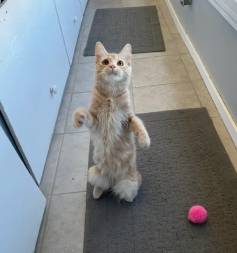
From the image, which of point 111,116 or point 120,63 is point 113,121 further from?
point 120,63

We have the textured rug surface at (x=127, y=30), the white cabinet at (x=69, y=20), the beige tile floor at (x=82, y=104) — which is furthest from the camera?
the textured rug surface at (x=127, y=30)

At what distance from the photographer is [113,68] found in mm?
1146

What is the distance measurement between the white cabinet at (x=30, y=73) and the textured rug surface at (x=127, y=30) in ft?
2.99

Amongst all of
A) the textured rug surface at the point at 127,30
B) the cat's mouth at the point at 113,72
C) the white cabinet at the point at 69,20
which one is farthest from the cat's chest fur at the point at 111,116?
the textured rug surface at the point at 127,30

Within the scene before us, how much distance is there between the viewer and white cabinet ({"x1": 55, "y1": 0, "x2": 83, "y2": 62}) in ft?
7.49

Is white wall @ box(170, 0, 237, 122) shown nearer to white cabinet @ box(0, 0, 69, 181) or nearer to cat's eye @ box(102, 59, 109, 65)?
cat's eye @ box(102, 59, 109, 65)

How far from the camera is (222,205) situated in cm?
137

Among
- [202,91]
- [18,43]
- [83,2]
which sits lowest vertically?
[202,91]

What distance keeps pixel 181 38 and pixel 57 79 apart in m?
1.43

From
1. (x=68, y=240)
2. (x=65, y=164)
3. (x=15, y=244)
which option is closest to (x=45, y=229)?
(x=68, y=240)

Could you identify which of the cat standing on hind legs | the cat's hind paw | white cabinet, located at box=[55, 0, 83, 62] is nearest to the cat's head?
the cat standing on hind legs

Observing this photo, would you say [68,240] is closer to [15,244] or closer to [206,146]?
[15,244]

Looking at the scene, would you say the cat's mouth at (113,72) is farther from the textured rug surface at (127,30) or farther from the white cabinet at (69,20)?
the textured rug surface at (127,30)

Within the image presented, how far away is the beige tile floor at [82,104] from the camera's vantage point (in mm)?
1402
